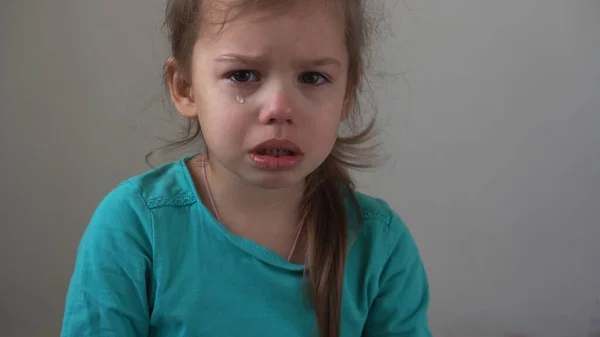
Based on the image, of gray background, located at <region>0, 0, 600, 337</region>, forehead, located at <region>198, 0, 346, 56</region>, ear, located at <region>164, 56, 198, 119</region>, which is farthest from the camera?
gray background, located at <region>0, 0, 600, 337</region>

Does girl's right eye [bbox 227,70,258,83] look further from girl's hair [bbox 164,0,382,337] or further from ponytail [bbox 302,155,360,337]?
ponytail [bbox 302,155,360,337]

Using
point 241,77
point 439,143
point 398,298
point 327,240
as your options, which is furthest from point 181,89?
point 439,143

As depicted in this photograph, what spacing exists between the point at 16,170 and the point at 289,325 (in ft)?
1.76

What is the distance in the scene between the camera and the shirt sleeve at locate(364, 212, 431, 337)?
77cm

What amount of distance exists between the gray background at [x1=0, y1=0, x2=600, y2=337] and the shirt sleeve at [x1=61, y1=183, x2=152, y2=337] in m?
0.34

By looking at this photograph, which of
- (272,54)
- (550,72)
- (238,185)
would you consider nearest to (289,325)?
(238,185)

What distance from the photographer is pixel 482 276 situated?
1.13 meters

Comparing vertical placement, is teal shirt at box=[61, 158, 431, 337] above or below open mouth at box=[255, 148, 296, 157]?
below

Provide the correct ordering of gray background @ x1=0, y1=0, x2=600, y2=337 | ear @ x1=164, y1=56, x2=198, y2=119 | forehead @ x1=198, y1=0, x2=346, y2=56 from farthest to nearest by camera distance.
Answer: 1. gray background @ x1=0, y1=0, x2=600, y2=337
2. ear @ x1=164, y1=56, x2=198, y2=119
3. forehead @ x1=198, y1=0, x2=346, y2=56

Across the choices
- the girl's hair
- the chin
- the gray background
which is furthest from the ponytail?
the gray background

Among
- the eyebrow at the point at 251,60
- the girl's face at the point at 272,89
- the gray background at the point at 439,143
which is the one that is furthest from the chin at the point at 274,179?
the gray background at the point at 439,143

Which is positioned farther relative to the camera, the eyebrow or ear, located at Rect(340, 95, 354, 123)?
ear, located at Rect(340, 95, 354, 123)

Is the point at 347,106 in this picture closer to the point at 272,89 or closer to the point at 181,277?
the point at 272,89

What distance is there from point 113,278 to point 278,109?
9.8 inches
